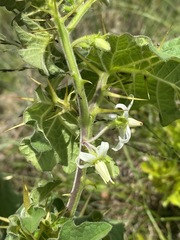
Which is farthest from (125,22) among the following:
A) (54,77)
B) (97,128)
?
(54,77)

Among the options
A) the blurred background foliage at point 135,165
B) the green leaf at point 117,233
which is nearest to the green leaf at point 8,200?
the blurred background foliage at point 135,165

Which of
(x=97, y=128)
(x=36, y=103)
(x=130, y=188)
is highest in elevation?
(x=36, y=103)

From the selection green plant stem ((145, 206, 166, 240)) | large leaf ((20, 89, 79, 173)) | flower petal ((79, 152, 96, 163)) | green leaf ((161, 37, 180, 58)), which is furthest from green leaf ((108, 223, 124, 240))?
green plant stem ((145, 206, 166, 240))

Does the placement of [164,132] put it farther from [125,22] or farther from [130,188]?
[125,22]

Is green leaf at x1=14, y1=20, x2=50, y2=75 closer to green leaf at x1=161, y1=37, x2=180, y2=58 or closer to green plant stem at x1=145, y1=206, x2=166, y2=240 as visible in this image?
green leaf at x1=161, y1=37, x2=180, y2=58

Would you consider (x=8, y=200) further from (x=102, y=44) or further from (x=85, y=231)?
(x=102, y=44)

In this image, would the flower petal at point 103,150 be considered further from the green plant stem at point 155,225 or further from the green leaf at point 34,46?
the green plant stem at point 155,225

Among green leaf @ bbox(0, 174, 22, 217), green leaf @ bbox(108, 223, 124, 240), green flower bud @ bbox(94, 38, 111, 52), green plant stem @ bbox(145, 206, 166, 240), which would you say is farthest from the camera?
green plant stem @ bbox(145, 206, 166, 240)
